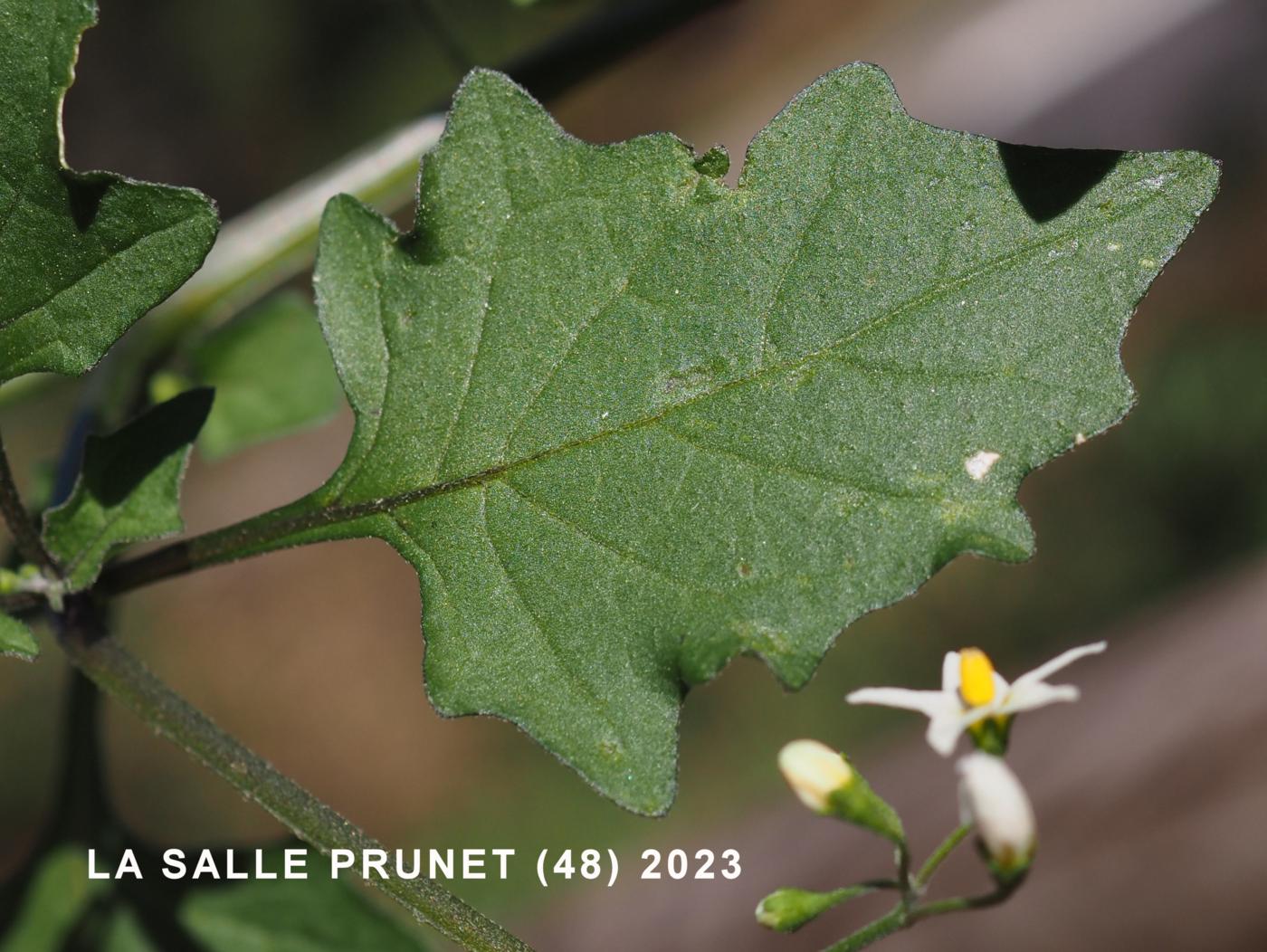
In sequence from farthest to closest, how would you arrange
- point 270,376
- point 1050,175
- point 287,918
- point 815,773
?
point 270,376
point 287,918
point 815,773
point 1050,175

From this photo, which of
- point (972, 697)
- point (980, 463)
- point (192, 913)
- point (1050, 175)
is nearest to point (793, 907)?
point (972, 697)

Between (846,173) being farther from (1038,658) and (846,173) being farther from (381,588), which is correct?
(381,588)

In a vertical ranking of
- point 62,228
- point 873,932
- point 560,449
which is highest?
point 62,228

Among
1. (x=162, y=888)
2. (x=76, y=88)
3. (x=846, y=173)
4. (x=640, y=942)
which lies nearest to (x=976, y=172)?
(x=846, y=173)

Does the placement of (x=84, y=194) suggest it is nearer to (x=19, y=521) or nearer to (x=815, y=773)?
(x=19, y=521)

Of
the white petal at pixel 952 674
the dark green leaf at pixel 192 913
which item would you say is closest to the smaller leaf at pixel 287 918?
the dark green leaf at pixel 192 913

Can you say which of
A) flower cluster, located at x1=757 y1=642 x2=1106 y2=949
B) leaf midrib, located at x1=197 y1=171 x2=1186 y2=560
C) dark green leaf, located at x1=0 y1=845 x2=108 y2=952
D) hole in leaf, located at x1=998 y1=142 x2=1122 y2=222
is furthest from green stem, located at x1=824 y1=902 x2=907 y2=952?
dark green leaf, located at x1=0 y1=845 x2=108 y2=952

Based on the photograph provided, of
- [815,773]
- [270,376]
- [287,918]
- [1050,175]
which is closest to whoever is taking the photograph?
[1050,175]
